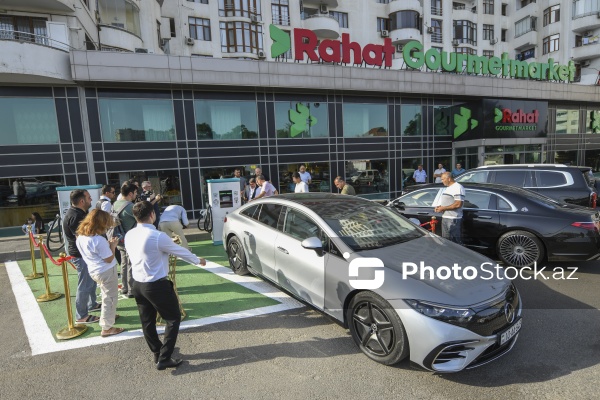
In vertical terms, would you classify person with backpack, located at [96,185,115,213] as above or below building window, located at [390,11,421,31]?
below

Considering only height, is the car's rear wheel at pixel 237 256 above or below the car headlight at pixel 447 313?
below

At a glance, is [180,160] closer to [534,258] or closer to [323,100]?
[323,100]

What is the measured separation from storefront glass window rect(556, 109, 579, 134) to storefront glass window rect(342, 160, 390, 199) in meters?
14.2

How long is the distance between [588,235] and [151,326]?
6.38 meters

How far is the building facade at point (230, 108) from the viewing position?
1223cm

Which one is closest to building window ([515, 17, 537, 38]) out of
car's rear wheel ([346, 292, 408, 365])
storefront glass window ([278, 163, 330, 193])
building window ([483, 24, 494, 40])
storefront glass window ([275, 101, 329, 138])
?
building window ([483, 24, 494, 40])

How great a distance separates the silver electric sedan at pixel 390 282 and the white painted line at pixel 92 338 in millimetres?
402

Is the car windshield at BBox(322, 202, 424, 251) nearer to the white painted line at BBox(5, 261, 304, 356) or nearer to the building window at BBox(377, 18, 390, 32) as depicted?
the white painted line at BBox(5, 261, 304, 356)

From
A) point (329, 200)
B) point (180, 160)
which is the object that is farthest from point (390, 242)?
point (180, 160)

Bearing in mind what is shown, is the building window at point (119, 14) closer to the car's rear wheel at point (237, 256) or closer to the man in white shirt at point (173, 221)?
the man in white shirt at point (173, 221)

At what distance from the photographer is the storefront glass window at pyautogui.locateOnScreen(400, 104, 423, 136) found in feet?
60.1

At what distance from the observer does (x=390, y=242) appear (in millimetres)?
3967

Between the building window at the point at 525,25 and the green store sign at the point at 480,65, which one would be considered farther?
the building window at the point at 525,25

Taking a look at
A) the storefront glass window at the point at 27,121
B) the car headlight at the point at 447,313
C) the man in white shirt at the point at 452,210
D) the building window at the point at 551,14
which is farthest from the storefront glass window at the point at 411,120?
the building window at the point at 551,14
